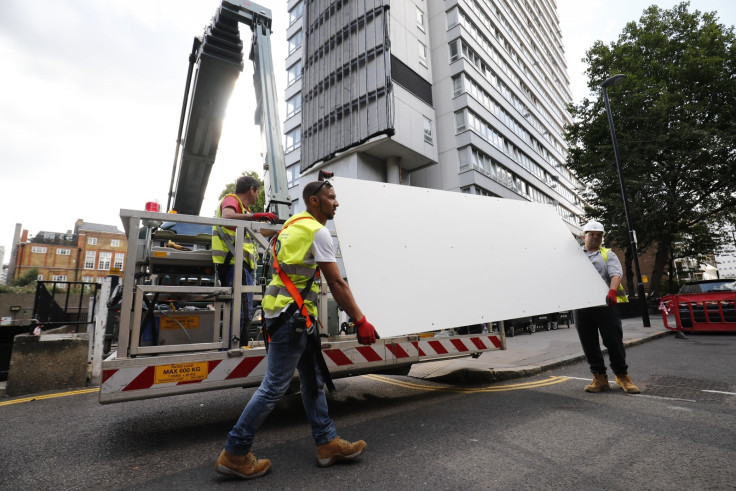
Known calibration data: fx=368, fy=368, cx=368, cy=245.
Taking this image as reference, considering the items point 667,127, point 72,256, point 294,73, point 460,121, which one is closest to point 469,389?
point 667,127

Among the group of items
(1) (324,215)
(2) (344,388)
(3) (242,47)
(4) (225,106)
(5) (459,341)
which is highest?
(3) (242,47)

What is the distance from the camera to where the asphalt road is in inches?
86.2

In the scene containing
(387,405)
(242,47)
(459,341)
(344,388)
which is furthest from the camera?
→ (242,47)

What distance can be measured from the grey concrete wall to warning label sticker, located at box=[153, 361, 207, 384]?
12.4ft

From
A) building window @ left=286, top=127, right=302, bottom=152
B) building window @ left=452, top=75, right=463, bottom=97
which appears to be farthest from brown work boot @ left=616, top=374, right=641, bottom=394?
building window @ left=286, top=127, right=302, bottom=152

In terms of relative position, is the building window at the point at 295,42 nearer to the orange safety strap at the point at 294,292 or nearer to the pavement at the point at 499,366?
the pavement at the point at 499,366

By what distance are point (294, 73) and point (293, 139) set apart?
229 inches

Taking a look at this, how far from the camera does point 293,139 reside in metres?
29.2

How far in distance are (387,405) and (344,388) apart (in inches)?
47.6

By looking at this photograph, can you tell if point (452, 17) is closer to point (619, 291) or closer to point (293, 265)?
point (619, 291)

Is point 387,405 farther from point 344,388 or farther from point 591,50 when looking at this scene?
point 591,50

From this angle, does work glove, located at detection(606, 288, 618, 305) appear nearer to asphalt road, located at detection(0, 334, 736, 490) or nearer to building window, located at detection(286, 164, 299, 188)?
asphalt road, located at detection(0, 334, 736, 490)

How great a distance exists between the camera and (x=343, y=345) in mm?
3518

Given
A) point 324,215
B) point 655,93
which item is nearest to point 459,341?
point 324,215
